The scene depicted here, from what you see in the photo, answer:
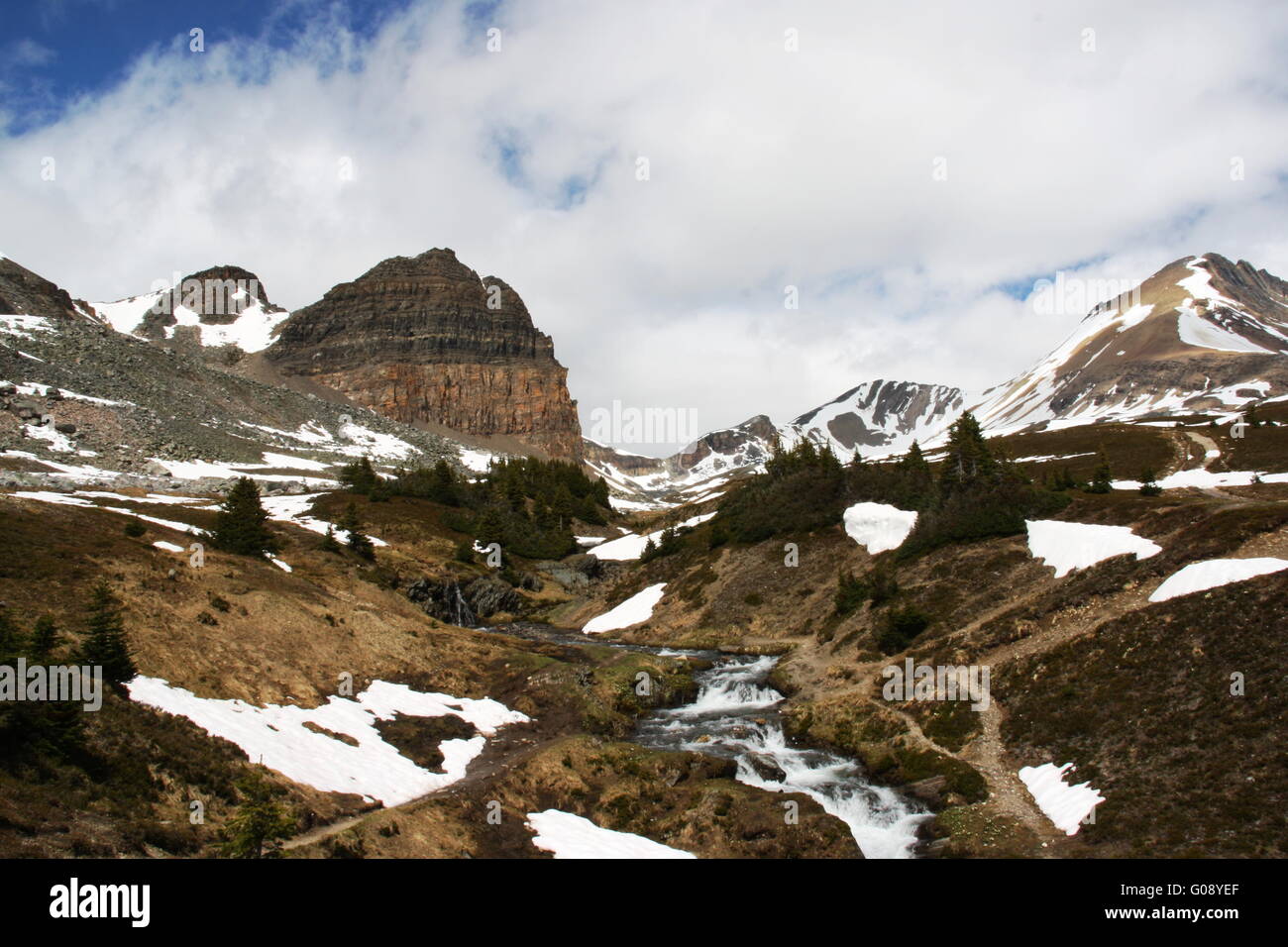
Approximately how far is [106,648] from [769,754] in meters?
22.4

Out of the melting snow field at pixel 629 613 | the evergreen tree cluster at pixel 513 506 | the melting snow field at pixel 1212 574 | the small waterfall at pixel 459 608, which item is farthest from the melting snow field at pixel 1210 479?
the small waterfall at pixel 459 608

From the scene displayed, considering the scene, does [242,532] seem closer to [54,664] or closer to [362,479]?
[54,664]

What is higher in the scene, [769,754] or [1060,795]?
[769,754]

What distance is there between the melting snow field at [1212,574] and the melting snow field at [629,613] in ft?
124

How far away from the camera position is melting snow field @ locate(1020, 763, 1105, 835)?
789 inches

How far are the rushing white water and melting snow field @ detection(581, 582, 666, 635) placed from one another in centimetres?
1938

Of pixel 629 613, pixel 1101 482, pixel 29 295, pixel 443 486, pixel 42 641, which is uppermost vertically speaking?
pixel 29 295

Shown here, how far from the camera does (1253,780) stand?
58.9 feet

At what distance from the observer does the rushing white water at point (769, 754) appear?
2270 cm

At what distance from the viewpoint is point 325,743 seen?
23781mm

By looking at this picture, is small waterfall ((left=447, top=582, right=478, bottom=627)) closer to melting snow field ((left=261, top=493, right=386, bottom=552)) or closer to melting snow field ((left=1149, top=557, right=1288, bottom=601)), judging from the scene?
melting snow field ((left=261, top=493, right=386, bottom=552))

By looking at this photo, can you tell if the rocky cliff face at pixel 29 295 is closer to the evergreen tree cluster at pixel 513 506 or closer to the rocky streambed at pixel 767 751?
the evergreen tree cluster at pixel 513 506

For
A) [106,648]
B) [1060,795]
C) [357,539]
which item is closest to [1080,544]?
[1060,795]

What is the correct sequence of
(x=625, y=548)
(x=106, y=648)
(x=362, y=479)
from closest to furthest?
(x=106, y=648)
(x=625, y=548)
(x=362, y=479)
